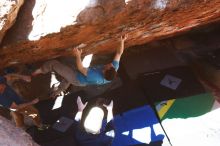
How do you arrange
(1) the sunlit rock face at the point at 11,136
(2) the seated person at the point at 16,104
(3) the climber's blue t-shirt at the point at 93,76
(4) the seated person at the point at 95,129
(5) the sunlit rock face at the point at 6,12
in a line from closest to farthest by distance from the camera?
1. (1) the sunlit rock face at the point at 11,136
2. (5) the sunlit rock face at the point at 6,12
3. (2) the seated person at the point at 16,104
4. (3) the climber's blue t-shirt at the point at 93,76
5. (4) the seated person at the point at 95,129

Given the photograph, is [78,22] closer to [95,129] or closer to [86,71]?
[86,71]

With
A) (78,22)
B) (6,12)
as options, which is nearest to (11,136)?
(6,12)

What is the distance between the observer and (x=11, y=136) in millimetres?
3195

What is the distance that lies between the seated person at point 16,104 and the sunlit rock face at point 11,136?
131 centimetres

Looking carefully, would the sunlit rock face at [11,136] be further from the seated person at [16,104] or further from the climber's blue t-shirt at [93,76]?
the climber's blue t-shirt at [93,76]

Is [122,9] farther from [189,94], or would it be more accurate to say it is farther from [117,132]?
[189,94]

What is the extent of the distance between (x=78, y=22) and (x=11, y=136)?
4.74ft

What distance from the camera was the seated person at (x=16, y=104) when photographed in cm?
463

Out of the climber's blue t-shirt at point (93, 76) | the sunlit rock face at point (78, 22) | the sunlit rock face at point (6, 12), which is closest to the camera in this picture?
the sunlit rock face at point (6, 12)

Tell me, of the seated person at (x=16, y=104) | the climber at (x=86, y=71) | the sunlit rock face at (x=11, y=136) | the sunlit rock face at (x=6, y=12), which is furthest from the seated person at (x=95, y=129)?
the sunlit rock face at (x=6, y=12)

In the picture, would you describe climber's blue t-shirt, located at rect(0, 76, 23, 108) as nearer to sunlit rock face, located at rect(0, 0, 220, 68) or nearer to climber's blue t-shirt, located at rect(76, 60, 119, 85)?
sunlit rock face, located at rect(0, 0, 220, 68)

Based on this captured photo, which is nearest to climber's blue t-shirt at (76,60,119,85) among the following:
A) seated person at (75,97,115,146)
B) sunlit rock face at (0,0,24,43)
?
seated person at (75,97,115,146)

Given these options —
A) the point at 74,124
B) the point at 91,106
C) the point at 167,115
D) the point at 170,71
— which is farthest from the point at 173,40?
the point at 74,124

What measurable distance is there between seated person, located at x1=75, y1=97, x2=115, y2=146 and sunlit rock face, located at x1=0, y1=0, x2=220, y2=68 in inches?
60.3
